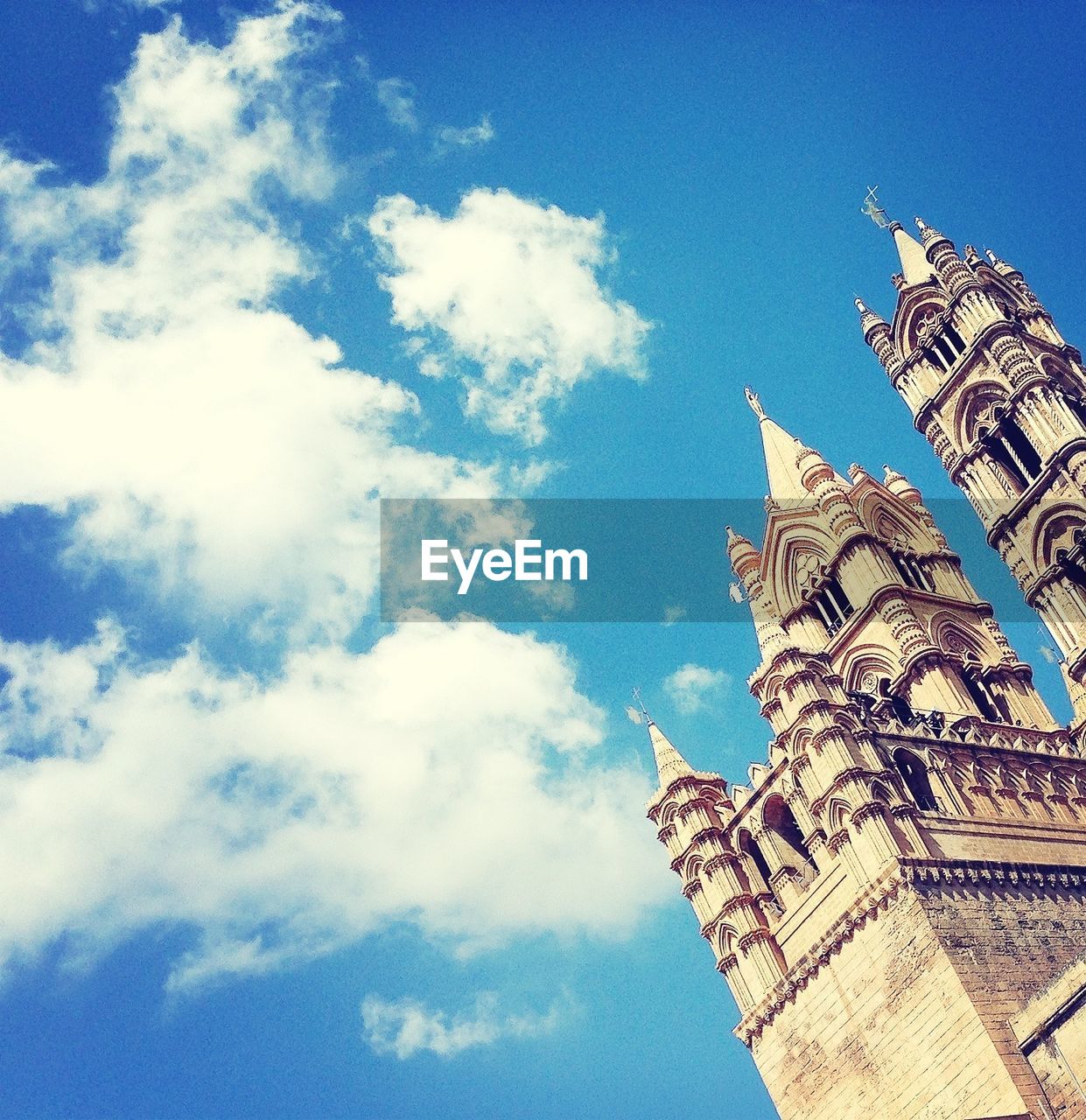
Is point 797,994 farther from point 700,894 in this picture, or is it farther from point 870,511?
point 870,511

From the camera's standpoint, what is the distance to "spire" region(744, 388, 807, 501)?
56.0m

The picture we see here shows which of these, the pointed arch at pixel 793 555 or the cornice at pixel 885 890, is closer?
the cornice at pixel 885 890

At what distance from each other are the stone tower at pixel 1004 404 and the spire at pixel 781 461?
5.73 meters

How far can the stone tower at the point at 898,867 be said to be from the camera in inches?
1224

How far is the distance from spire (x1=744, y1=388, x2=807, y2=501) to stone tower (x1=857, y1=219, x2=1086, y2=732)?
5728 millimetres

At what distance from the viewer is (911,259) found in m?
59.9

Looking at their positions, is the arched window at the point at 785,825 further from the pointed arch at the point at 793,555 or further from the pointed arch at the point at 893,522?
the pointed arch at the point at 893,522

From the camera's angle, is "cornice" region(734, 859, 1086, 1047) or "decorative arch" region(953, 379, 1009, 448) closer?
"cornice" region(734, 859, 1086, 1047)

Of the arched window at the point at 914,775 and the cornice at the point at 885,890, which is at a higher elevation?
the arched window at the point at 914,775

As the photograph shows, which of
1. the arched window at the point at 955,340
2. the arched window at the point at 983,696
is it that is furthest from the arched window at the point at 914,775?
the arched window at the point at 955,340

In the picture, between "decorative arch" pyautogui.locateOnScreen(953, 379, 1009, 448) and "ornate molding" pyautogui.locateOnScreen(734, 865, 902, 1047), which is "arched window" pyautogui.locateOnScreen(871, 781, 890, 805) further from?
"decorative arch" pyautogui.locateOnScreen(953, 379, 1009, 448)

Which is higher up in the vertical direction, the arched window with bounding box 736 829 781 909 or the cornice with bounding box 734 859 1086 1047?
the arched window with bounding box 736 829 781 909

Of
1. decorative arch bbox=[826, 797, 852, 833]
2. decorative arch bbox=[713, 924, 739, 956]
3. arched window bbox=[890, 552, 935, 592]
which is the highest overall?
arched window bbox=[890, 552, 935, 592]

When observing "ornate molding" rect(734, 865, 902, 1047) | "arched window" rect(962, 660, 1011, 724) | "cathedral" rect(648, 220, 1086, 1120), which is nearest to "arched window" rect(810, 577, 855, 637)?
"cathedral" rect(648, 220, 1086, 1120)
